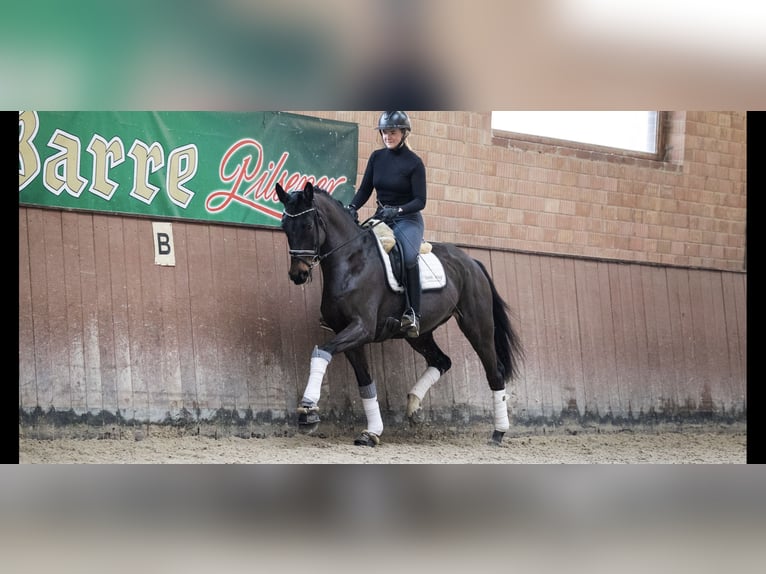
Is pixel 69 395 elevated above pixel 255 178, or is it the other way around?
pixel 255 178

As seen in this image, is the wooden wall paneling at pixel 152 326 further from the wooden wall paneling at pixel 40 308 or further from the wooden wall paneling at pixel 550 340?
the wooden wall paneling at pixel 550 340

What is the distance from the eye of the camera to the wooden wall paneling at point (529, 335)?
29.5ft

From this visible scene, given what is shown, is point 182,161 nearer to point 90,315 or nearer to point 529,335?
point 90,315

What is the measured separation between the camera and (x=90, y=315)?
687cm

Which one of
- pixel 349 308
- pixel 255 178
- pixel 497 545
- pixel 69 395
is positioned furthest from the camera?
pixel 255 178

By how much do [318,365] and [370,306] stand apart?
0.72 m

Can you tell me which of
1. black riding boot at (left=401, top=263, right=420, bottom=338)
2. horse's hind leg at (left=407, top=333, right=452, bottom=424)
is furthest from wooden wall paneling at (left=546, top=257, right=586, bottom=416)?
black riding boot at (left=401, top=263, right=420, bottom=338)

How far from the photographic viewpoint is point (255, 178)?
7738 millimetres
